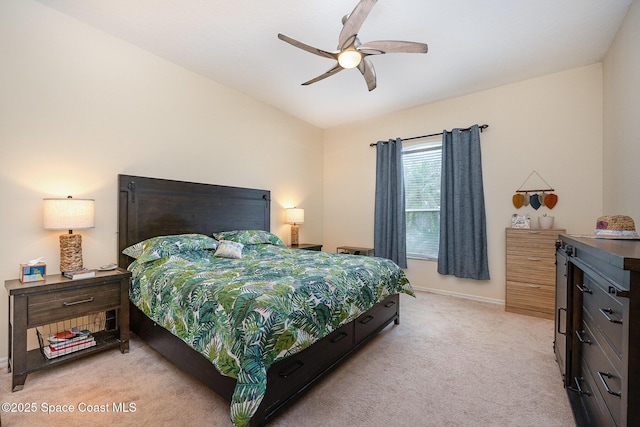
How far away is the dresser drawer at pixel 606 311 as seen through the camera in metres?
0.92

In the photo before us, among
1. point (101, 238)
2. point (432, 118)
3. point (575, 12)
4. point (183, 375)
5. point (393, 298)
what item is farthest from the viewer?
point (432, 118)

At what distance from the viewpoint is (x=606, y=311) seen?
1043 millimetres

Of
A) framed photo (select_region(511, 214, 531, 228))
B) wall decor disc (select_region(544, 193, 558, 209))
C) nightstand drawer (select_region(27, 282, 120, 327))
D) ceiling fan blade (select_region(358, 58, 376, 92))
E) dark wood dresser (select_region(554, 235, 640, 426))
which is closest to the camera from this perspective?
dark wood dresser (select_region(554, 235, 640, 426))

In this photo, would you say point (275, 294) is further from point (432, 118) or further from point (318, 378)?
point (432, 118)

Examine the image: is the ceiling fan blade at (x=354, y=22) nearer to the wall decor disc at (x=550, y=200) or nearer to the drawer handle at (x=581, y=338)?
the drawer handle at (x=581, y=338)

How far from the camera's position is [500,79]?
3.45 meters

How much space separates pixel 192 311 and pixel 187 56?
273 centimetres

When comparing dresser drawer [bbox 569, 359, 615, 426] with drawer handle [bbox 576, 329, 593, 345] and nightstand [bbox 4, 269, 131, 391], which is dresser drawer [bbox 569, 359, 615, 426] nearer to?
drawer handle [bbox 576, 329, 593, 345]

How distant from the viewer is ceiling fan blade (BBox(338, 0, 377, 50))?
1.76 m

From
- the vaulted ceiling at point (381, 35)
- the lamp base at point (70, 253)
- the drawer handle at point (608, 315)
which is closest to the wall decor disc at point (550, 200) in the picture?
the vaulted ceiling at point (381, 35)

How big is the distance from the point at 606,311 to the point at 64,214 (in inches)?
128

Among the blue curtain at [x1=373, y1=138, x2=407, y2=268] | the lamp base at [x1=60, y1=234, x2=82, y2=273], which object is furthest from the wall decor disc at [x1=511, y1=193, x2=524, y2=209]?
the lamp base at [x1=60, y1=234, x2=82, y2=273]

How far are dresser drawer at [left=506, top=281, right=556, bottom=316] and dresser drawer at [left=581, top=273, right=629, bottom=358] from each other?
6.74 feet

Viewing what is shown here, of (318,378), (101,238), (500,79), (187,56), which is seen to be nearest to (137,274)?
(101,238)
